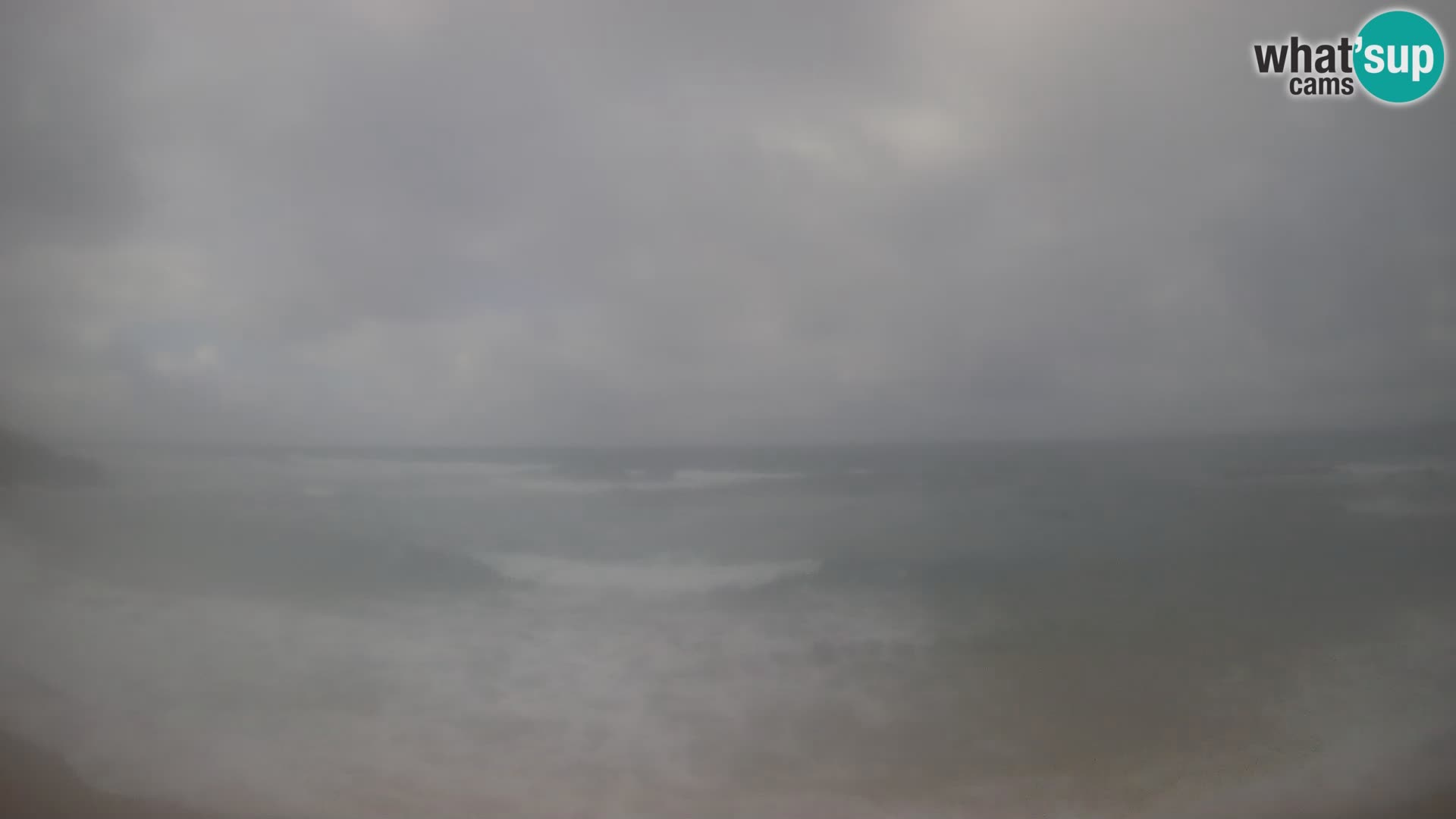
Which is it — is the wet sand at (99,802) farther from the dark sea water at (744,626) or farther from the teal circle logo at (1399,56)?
the teal circle logo at (1399,56)

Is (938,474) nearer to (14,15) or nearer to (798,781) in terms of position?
(798,781)

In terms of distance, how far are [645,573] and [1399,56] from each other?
2.29m

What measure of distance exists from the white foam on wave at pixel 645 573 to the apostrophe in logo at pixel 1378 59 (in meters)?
1.75

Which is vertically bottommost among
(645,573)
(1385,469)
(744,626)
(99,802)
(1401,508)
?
(99,802)

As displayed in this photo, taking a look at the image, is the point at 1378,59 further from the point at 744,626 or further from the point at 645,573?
the point at 645,573

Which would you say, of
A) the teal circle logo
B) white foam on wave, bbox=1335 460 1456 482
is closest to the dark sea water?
white foam on wave, bbox=1335 460 1456 482

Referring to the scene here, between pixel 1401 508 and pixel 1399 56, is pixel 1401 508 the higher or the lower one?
the lower one

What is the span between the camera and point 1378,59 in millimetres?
1601

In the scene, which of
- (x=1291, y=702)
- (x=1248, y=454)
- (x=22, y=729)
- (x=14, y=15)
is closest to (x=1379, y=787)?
(x=1291, y=702)

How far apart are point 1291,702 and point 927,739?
0.98 meters

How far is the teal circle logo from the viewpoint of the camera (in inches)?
62.4

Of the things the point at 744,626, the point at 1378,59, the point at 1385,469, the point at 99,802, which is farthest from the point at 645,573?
the point at 1378,59

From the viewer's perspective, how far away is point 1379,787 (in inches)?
67.3

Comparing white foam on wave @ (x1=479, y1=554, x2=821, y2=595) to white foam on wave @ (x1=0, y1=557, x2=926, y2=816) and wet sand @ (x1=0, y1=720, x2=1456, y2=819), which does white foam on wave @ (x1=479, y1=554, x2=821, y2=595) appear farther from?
wet sand @ (x1=0, y1=720, x2=1456, y2=819)
